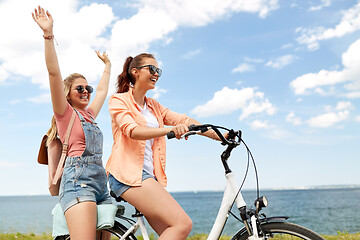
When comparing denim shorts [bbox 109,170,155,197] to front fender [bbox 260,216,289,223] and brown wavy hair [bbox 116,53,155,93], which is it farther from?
front fender [bbox 260,216,289,223]

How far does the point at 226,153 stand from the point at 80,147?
3.86ft

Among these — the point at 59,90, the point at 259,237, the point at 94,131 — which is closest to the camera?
the point at 259,237

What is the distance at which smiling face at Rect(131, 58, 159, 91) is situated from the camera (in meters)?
3.39

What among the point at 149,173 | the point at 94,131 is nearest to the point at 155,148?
the point at 149,173

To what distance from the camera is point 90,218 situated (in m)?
3.13

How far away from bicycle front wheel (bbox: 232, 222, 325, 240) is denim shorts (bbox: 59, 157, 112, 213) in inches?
46.5

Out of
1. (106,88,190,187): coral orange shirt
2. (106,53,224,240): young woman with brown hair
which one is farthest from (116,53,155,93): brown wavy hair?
(106,88,190,187): coral orange shirt

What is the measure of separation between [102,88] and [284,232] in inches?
90.4

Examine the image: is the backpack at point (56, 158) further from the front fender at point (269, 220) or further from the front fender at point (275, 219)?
the front fender at point (275, 219)

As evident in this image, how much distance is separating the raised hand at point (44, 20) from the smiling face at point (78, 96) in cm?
54

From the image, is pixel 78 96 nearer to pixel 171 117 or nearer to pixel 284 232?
pixel 171 117

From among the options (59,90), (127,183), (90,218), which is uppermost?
(59,90)

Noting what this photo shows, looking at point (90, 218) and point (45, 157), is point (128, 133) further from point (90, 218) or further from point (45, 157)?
point (45, 157)

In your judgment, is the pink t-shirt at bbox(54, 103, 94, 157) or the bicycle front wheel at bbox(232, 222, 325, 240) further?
the pink t-shirt at bbox(54, 103, 94, 157)
